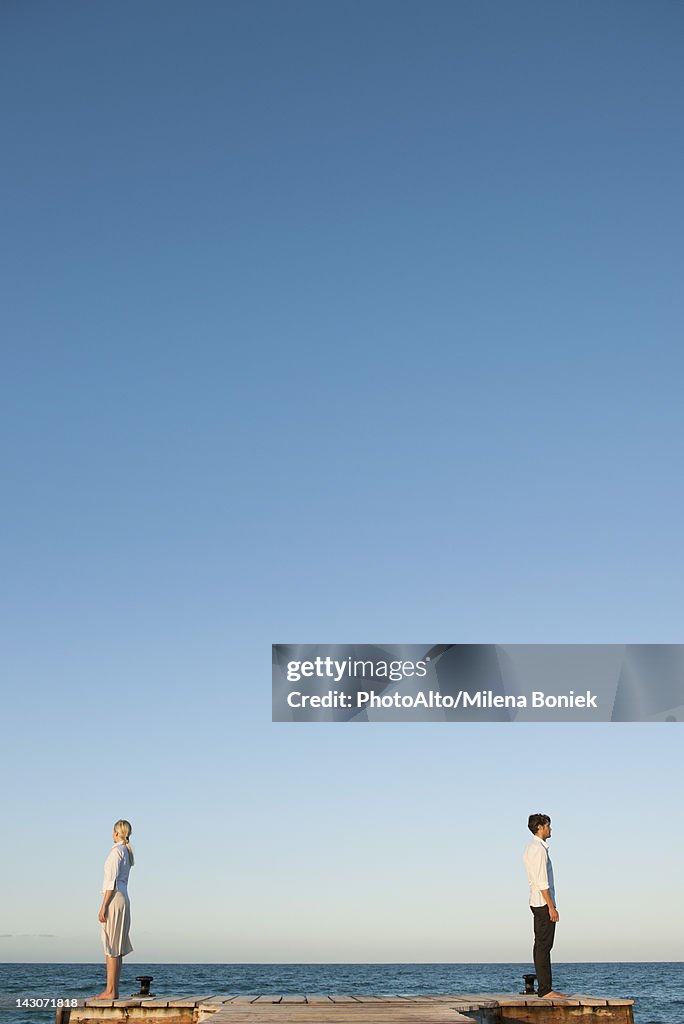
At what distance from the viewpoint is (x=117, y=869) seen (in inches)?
410

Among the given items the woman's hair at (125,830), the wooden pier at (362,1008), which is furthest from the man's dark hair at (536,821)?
the woman's hair at (125,830)

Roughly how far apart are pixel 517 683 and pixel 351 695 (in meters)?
2.60

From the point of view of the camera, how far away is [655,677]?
17.0 m

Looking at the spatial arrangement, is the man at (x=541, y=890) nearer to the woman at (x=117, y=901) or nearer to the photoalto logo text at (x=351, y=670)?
the woman at (x=117, y=901)

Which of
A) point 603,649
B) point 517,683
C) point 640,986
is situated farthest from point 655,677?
point 640,986

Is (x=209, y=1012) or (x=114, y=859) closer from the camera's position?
(x=209, y=1012)

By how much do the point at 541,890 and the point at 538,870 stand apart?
211mm

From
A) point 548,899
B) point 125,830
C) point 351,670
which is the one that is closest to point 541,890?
point 548,899

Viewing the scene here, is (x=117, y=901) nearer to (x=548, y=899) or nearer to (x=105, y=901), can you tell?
(x=105, y=901)

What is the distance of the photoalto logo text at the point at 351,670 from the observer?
16.0 meters

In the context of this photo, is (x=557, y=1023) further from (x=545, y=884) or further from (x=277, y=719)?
(x=277, y=719)

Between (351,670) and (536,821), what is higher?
(351,670)

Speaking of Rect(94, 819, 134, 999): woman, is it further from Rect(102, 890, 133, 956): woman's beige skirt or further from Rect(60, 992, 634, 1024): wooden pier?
Rect(60, 992, 634, 1024): wooden pier

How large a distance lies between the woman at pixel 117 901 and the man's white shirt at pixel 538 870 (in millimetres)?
4191
